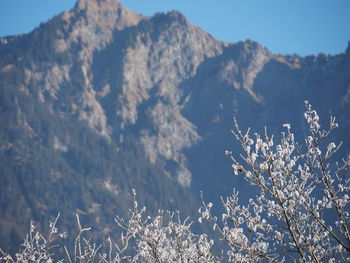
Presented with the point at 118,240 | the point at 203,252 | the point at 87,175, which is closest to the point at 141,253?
the point at 203,252

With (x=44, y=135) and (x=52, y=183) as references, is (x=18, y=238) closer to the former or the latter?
(x=52, y=183)

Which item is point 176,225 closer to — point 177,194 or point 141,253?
point 141,253

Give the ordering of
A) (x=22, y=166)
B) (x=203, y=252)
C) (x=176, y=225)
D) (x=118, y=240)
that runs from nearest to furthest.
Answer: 1. (x=203, y=252)
2. (x=176, y=225)
3. (x=118, y=240)
4. (x=22, y=166)

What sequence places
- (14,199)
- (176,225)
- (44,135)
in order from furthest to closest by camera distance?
1. (44,135)
2. (14,199)
3. (176,225)

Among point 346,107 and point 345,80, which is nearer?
point 346,107

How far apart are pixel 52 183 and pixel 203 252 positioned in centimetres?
17135

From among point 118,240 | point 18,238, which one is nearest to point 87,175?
point 118,240

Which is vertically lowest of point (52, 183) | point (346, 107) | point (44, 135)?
point (52, 183)

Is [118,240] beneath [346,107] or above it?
beneath

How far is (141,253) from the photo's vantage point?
34.1 ft

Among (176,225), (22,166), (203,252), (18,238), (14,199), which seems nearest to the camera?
(203,252)

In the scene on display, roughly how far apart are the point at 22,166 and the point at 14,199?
924 inches

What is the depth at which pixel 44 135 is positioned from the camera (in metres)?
199

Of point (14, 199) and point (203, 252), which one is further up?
point (203, 252)
